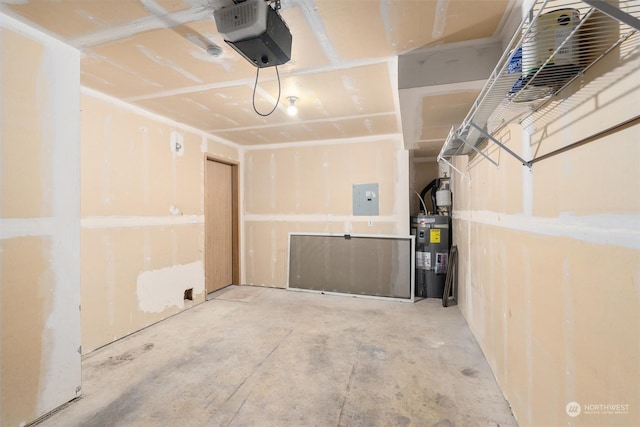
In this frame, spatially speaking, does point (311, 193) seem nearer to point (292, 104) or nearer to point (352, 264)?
point (352, 264)

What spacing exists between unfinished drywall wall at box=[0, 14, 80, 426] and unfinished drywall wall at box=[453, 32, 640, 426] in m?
2.80

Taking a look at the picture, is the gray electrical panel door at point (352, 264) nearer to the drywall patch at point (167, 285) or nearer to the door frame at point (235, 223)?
the door frame at point (235, 223)

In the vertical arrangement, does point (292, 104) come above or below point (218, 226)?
above

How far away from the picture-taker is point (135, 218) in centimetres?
304

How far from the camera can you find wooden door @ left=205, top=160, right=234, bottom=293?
435 centimetres

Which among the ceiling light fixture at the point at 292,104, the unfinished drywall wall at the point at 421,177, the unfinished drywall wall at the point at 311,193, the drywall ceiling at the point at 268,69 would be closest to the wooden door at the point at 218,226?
the unfinished drywall wall at the point at 311,193

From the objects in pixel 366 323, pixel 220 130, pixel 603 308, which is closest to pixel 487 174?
pixel 603 308

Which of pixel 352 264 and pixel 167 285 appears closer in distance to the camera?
pixel 167 285

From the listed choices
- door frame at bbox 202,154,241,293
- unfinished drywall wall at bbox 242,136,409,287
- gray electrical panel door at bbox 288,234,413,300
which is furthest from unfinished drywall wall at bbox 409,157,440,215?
door frame at bbox 202,154,241,293

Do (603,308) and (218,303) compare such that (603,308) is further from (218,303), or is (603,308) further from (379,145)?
(218,303)

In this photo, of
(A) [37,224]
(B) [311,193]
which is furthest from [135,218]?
(B) [311,193]

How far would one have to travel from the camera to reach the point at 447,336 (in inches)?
112

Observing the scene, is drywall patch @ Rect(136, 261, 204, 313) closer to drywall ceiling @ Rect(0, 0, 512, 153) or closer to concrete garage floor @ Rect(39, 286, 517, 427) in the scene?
concrete garage floor @ Rect(39, 286, 517, 427)

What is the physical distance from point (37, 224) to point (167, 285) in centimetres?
183
